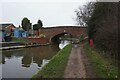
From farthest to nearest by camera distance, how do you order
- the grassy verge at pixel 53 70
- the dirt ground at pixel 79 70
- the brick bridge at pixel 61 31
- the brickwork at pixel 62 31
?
the brick bridge at pixel 61 31, the brickwork at pixel 62 31, the grassy verge at pixel 53 70, the dirt ground at pixel 79 70

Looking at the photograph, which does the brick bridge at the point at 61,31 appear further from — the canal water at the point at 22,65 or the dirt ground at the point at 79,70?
the dirt ground at the point at 79,70

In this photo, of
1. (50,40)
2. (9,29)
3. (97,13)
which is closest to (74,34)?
(50,40)

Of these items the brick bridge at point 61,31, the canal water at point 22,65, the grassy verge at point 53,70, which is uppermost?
the brick bridge at point 61,31

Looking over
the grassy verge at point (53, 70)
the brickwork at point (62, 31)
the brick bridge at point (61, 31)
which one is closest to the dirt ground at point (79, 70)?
the grassy verge at point (53, 70)

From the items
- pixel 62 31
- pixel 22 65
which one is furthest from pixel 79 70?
pixel 62 31

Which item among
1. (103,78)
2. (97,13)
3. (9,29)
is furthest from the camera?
(9,29)

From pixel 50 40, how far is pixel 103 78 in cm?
6170

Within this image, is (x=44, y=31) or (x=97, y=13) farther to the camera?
(x=44, y=31)

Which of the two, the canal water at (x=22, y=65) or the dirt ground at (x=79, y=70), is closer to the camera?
the dirt ground at (x=79, y=70)

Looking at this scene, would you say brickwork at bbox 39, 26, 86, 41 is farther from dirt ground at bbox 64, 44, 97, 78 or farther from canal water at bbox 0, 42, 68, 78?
dirt ground at bbox 64, 44, 97, 78

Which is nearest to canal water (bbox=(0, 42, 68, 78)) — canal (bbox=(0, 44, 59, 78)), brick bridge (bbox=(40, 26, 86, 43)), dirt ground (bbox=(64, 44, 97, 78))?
canal (bbox=(0, 44, 59, 78))

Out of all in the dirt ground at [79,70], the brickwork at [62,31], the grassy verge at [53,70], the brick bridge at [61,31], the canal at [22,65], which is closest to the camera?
the dirt ground at [79,70]

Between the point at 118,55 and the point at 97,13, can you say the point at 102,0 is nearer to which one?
the point at 97,13

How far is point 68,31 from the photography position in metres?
70.7
